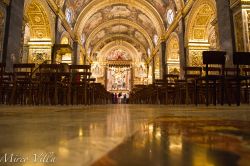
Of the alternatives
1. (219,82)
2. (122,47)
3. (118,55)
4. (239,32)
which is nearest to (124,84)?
(118,55)

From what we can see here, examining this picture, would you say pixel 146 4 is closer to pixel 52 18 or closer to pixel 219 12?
pixel 52 18

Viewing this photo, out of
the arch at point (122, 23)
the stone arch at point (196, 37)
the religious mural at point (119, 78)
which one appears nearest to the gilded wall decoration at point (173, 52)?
the stone arch at point (196, 37)

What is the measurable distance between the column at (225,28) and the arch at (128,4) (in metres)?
8.60

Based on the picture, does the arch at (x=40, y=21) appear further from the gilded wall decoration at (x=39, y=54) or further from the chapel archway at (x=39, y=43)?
the gilded wall decoration at (x=39, y=54)

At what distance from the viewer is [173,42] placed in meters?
15.4

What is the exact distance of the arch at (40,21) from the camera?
34.5ft

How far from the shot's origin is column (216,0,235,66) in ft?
24.6

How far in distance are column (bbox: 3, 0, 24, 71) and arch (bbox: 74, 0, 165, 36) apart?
8871 mm

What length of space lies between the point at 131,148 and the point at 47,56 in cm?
1180

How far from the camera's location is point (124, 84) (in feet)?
87.9

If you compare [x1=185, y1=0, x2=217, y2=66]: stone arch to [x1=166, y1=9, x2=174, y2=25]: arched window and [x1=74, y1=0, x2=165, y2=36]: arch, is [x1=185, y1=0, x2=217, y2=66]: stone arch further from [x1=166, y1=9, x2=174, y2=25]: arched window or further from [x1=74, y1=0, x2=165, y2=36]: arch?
[x1=74, y1=0, x2=165, y2=36]: arch

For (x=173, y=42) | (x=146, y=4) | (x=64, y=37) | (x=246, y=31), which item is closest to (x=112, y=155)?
(x=246, y=31)

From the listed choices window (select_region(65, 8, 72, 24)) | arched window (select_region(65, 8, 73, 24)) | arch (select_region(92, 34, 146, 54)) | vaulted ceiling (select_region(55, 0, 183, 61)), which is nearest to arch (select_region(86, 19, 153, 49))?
vaulted ceiling (select_region(55, 0, 183, 61))

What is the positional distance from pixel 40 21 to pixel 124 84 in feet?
53.9
